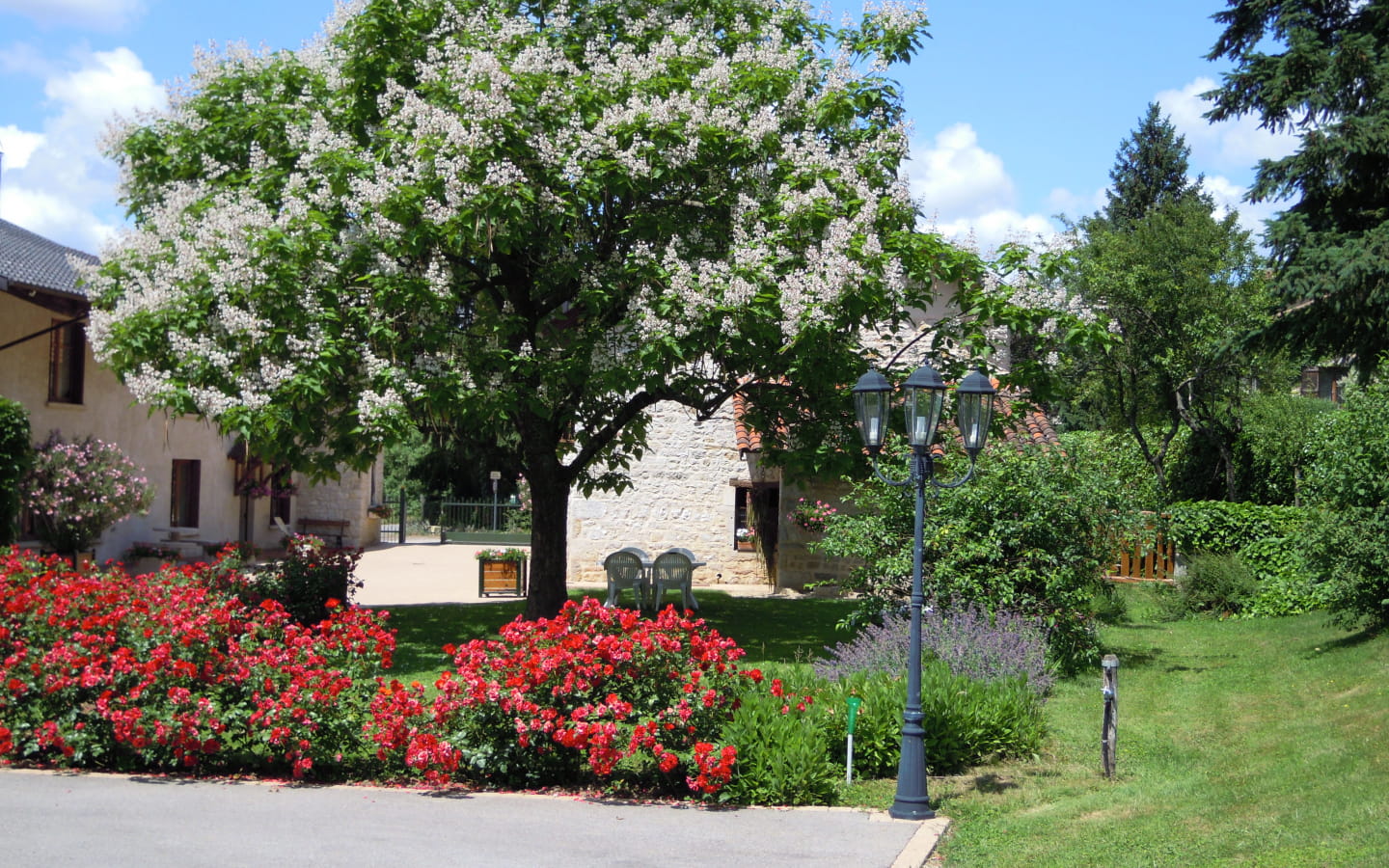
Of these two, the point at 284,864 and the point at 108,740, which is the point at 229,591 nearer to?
the point at 108,740

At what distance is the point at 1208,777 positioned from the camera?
8234 mm

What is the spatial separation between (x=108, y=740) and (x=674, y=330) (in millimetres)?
6377

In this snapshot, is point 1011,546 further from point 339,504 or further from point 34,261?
point 339,504

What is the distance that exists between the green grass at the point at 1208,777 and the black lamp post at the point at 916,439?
0.35 meters

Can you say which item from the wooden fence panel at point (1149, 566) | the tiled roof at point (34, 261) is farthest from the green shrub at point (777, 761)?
the wooden fence panel at point (1149, 566)

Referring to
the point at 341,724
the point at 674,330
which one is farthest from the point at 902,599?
the point at 341,724

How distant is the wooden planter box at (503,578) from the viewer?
21.2m

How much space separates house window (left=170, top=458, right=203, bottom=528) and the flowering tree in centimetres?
1327

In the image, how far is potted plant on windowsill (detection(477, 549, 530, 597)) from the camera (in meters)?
21.2

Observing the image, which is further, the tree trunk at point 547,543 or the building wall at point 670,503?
the building wall at point 670,503

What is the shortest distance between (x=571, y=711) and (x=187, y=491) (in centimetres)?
2173

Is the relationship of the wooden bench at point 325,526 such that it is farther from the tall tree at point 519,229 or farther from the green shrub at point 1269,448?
the green shrub at point 1269,448

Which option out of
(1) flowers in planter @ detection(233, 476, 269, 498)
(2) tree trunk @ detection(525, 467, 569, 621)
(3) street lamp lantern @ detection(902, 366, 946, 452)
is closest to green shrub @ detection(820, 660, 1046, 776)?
(3) street lamp lantern @ detection(902, 366, 946, 452)

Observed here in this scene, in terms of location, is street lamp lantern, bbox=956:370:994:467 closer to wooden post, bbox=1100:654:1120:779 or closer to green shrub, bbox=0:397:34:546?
wooden post, bbox=1100:654:1120:779
